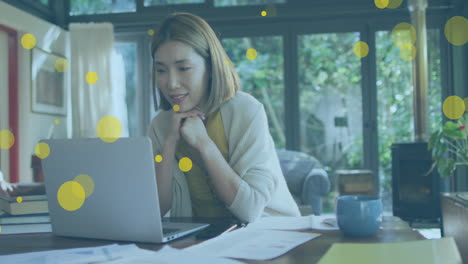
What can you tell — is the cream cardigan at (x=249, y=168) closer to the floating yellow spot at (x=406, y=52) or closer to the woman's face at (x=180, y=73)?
the woman's face at (x=180, y=73)

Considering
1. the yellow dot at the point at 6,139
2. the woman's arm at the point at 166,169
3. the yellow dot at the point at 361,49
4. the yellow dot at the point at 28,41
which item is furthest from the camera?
the yellow dot at the point at 361,49

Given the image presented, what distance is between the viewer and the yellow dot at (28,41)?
453 cm

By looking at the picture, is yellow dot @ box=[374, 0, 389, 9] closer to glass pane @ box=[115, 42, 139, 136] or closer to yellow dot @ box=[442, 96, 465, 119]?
yellow dot @ box=[442, 96, 465, 119]

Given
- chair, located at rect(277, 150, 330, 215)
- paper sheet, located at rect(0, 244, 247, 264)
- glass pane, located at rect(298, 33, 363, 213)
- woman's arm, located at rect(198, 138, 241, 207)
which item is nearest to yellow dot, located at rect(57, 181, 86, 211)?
paper sheet, located at rect(0, 244, 247, 264)

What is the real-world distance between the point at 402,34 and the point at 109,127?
10.7 ft

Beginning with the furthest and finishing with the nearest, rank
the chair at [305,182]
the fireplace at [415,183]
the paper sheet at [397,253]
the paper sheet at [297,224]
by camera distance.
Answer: the fireplace at [415,183] → the chair at [305,182] → the paper sheet at [297,224] → the paper sheet at [397,253]

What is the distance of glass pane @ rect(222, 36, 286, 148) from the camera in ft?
17.1


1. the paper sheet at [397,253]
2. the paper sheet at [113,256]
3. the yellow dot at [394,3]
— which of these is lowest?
the paper sheet at [113,256]

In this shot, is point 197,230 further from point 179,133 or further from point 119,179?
point 179,133

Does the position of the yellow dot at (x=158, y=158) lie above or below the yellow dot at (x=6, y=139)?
below

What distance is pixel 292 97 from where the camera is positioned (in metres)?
5.16

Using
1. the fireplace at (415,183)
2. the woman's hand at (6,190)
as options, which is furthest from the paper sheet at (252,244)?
the fireplace at (415,183)

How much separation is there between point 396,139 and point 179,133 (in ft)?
13.5

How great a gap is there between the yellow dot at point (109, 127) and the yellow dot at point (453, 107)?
11.3 feet
